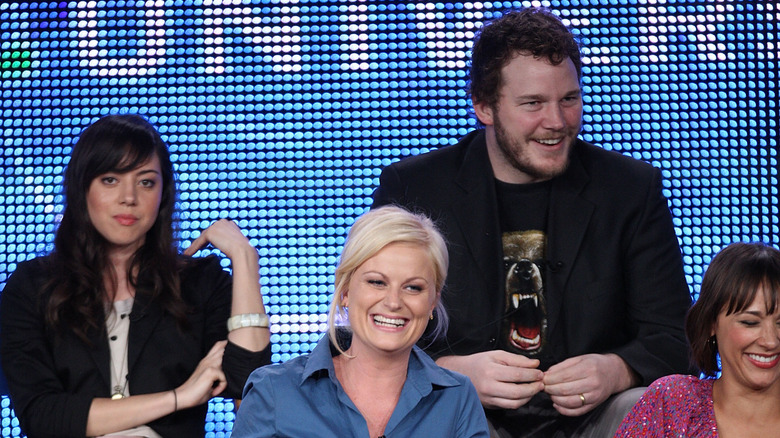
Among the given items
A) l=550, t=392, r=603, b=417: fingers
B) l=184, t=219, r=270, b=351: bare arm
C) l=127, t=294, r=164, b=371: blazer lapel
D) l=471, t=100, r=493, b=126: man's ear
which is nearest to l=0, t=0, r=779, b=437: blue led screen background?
l=471, t=100, r=493, b=126: man's ear

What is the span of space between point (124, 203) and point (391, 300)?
87 centimetres

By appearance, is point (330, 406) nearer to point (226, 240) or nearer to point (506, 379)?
point (506, 379)

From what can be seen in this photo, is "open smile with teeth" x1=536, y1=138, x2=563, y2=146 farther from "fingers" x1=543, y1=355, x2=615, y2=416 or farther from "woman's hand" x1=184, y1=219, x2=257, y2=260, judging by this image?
"woman's hand" x1=184, y1=219, x2=257, y2=260

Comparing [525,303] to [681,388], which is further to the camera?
[525,303]

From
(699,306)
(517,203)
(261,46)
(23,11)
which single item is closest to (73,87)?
(23,11)

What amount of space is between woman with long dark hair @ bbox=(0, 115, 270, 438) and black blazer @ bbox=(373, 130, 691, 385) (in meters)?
0.54

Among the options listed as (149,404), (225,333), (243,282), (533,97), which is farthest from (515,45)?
(149,404)

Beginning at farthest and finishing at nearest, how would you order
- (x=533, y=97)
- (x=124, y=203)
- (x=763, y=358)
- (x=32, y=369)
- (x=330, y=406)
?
(x=533, y=97), (x=124, y=203), (x=32, y=369), (x=763, y=358), (x=330, y=406)

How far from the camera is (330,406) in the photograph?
2.16 metres

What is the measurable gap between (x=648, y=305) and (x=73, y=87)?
6.60 feet

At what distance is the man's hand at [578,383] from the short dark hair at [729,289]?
0.74 feet

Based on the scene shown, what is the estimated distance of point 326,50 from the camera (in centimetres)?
350

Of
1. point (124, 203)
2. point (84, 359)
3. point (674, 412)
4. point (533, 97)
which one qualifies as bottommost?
point (674, 412)

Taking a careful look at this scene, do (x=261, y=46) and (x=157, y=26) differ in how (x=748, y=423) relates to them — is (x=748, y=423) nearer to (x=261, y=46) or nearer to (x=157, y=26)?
(x=261, y=46)
